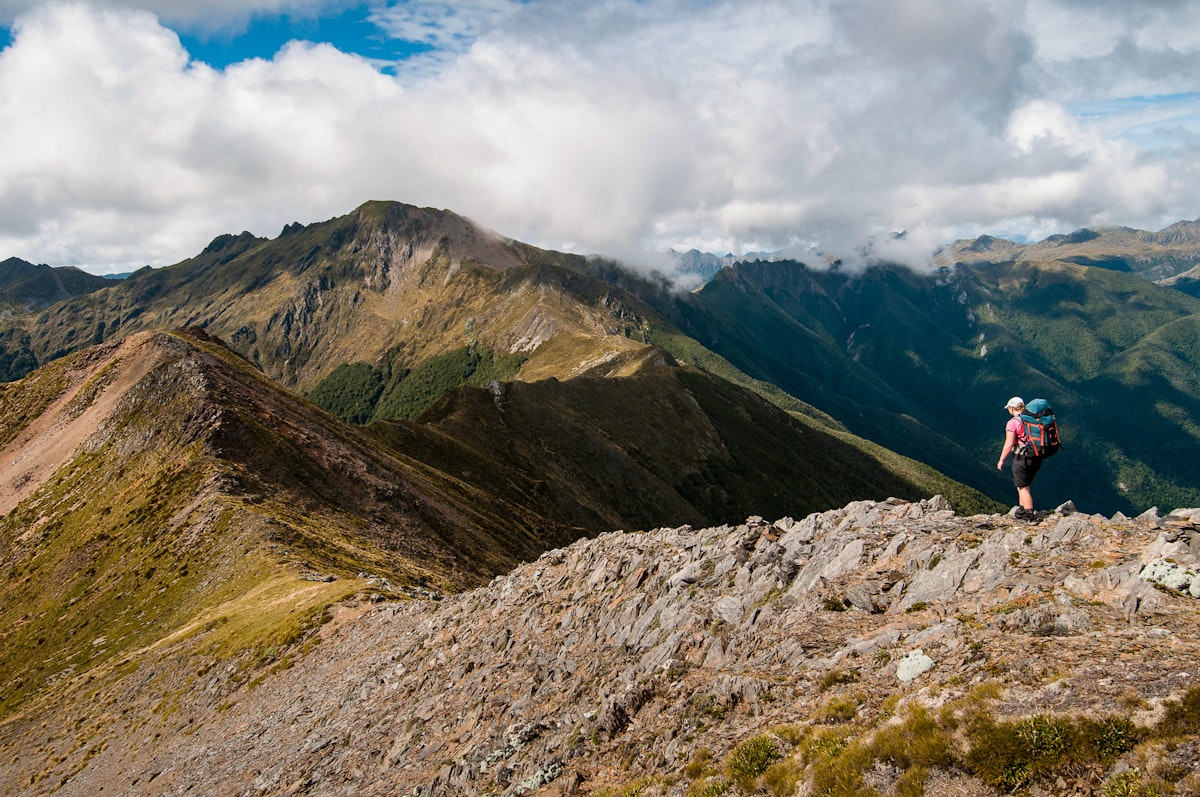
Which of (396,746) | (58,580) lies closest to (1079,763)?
(396,746)

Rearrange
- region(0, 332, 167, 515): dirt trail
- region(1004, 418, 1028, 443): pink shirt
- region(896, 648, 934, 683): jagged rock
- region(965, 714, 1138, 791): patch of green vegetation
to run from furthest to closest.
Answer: region(0, 332, 167, 515): dirt trail < region(1004, 418, 1028, 443): pink shirt < region(896, 648, 934, 683): jagged rock < region(965, 714, 1138, 791): patch of green vegetation

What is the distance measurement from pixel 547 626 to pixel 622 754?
11.5 metres

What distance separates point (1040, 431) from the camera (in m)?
22.9

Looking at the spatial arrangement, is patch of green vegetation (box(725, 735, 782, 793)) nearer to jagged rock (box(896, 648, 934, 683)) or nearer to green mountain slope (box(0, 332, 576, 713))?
jagged rock (box(896, 648, 934, 683))

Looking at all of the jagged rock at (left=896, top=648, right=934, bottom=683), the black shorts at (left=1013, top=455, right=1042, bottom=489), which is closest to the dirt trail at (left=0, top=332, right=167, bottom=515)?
the jagged rock at (left=896, top=648, right=934, bottom=683)

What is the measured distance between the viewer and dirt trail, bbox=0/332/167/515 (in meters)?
98.8

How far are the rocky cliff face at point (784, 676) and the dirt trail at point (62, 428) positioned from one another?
8365 cm

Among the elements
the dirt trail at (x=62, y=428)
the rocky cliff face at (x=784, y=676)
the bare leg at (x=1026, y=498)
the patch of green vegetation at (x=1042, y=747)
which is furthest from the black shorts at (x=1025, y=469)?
the dirt trail at (x=62, y=428)

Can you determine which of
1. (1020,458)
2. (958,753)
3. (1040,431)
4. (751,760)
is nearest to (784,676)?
(751,760)

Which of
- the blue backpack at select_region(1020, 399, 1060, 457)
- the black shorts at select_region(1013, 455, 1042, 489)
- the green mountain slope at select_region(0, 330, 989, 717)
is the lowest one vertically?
the green mountain slope at select_region(0, 330, 989, 717)

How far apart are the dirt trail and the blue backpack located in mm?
120491

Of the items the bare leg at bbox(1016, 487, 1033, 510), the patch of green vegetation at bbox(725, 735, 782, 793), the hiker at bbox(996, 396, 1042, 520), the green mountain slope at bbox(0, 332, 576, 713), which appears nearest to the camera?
the patch of green vegetation at bbox(725, 735, 782, 793)

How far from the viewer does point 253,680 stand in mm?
45000

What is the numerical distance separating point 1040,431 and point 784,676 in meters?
13.2
